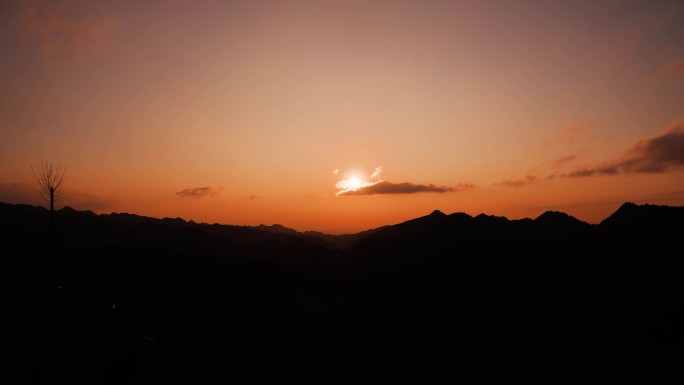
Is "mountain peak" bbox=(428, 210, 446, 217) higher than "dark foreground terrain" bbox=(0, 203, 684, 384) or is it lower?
higher

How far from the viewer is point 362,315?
38531 mm

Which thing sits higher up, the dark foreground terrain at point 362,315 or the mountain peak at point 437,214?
the mountain peak at point 437,214

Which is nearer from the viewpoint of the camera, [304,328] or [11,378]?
[11,378]

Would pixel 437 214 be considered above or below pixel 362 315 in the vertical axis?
above

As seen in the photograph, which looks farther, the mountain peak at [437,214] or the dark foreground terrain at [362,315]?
the mountain peak at [437,214]

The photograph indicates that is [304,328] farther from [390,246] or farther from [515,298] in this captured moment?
[390,246]

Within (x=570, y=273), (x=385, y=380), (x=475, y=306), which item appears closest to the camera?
(x=385, y=380)

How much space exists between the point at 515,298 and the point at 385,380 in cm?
2576

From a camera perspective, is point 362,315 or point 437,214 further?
point 437,214

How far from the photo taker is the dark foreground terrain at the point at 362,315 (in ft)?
56.1

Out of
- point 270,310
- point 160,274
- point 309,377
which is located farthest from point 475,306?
point 160,274

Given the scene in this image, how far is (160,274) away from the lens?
41.5 metres

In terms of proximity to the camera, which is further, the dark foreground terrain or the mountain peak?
the mountain peak

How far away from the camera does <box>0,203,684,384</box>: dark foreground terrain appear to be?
17109 mm
